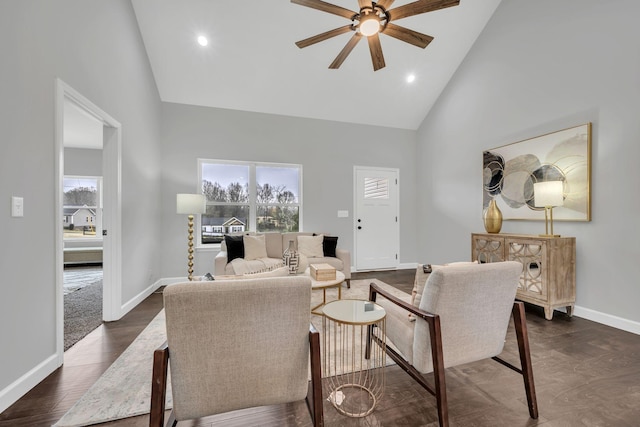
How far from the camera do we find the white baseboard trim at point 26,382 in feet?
5.18

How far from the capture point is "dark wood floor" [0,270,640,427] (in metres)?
1.50

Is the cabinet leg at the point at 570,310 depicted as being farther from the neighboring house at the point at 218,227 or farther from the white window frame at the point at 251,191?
the neighboring house at the point at 218,227

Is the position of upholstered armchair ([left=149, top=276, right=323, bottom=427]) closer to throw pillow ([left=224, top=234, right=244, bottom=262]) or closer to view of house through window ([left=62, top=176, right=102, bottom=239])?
throw pillow ([left=224, top=234, right=244, bottom=262])

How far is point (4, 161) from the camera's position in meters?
1.61

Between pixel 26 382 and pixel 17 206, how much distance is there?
3.69ft

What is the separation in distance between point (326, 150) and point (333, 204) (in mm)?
1030

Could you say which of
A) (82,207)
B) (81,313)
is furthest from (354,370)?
(82,207)

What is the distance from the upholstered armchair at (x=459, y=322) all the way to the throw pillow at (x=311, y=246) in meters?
2.64

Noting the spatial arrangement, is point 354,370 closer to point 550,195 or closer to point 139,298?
point 550,195

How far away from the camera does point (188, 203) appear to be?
142 inches

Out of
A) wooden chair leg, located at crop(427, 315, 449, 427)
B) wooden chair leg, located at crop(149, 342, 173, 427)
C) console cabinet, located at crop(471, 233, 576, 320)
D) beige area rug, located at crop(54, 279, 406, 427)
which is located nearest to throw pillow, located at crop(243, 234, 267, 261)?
beige area rug, located at crop(54, 279, 406, 427)

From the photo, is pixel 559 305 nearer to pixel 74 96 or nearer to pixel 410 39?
pixel 410 39

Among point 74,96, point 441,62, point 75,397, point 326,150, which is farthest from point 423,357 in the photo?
point 441,62

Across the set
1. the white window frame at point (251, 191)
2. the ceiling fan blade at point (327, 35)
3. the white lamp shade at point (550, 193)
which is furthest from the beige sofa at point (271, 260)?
the white lamp shade at point (550, 193)
